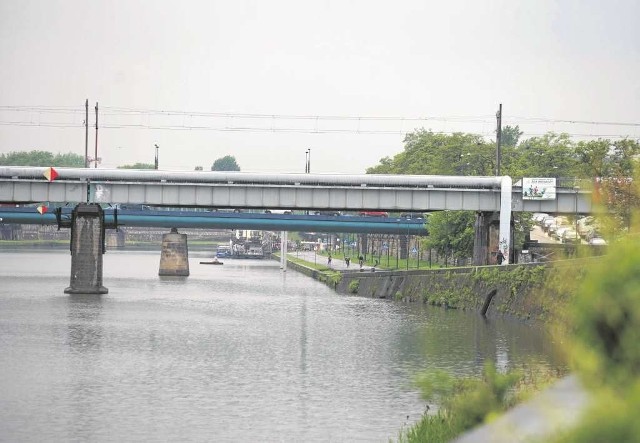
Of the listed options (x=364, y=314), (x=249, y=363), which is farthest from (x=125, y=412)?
(x=364, y=314)

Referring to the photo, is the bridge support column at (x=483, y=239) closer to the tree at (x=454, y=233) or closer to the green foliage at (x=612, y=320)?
the tree at (x=454, y=233)

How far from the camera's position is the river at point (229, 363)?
Result: 28375 millimetres

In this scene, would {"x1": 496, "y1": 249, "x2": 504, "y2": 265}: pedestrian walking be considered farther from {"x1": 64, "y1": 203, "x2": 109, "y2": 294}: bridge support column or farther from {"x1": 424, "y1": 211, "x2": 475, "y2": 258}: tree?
{"x1": 64, "y1": 203, "x2": 109, "y2": 294}: bridge support column

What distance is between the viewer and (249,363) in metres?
41.8

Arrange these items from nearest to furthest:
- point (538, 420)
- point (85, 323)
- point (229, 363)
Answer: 1. point (538, 420)
2. point (229, 363)
3. point (85, 323)

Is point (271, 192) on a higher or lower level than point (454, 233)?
higher

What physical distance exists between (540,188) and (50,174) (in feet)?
110

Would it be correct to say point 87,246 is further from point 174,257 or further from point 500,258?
point 174,257

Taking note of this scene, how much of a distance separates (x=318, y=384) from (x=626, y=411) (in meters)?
30.9

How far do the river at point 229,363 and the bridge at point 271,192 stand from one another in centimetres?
694

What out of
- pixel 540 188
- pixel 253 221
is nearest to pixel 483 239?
pixel 540 188

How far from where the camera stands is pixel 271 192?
259ft

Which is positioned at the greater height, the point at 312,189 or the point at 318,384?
the point at 312,189

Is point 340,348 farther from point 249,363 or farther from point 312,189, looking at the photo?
point 312,189
